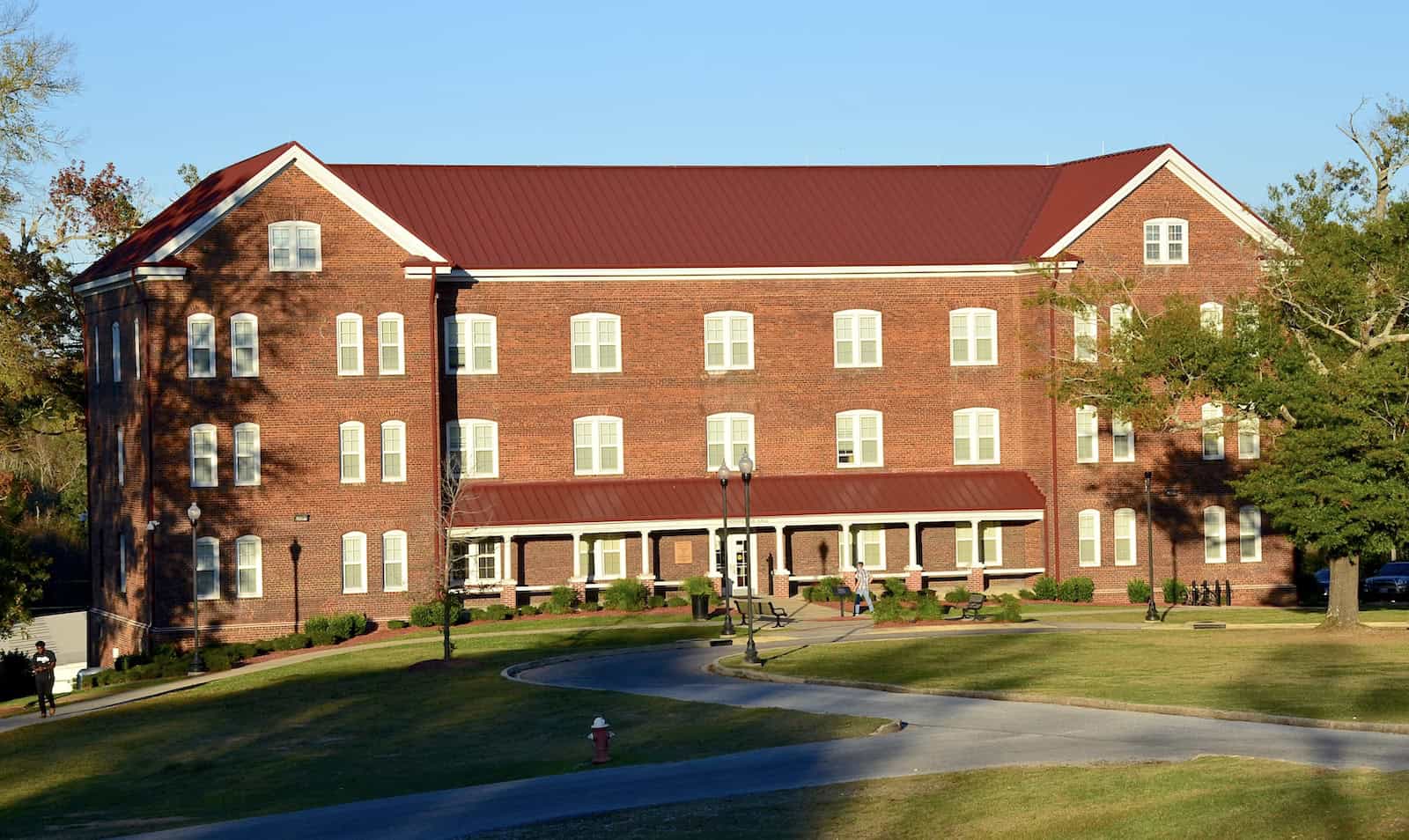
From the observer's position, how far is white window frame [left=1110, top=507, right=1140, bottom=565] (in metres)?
59.2

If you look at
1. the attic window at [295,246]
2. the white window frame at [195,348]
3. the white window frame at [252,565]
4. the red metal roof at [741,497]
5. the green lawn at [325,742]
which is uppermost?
the attic window at [295,246]

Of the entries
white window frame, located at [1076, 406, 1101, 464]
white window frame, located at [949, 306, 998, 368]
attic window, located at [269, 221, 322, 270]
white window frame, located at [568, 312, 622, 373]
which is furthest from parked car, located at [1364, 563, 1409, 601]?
attic window, located at [269, 221, 322, 270]

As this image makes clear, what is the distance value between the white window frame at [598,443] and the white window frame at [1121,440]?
15352 millimetres

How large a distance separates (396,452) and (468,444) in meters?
3.39

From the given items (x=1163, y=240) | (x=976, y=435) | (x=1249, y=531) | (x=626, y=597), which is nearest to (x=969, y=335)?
(x=976, y=435)

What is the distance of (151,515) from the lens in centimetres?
5294

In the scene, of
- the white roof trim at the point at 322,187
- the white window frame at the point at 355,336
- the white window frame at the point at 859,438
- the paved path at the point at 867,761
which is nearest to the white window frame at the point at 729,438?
the white window frame at the point at 859,438

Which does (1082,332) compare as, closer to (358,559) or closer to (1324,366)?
(1324,366)

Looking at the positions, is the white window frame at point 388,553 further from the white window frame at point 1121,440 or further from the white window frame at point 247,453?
the white window frame at point 1121,440

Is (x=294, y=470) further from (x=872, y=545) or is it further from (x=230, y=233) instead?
(x=872, y=545)

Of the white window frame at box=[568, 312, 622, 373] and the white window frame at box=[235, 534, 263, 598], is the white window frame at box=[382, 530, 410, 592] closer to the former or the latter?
the white window frame at box=[235, 534, 263, 598]

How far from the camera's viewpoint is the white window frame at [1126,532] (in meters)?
59.2

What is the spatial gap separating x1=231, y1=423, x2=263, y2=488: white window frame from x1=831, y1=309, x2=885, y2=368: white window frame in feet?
59.6

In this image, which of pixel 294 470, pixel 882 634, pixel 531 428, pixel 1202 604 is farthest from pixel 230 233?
pixel 1202 604
